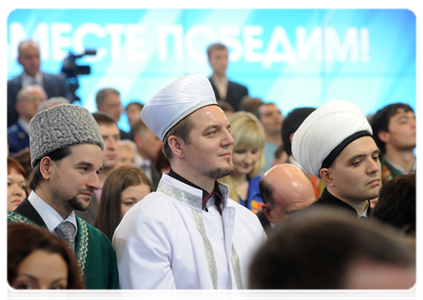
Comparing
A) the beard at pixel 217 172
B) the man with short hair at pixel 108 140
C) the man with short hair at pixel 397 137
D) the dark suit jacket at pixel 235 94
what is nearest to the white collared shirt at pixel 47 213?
the beard at pixel 217 172

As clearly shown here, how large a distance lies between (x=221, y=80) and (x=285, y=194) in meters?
3.92

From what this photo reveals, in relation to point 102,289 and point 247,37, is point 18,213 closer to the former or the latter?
point 102,289

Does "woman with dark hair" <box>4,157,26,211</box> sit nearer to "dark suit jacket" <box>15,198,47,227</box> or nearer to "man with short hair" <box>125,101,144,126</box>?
"dark suit jacket" <box>15,198,47,227</box>

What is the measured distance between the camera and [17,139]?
5.36m

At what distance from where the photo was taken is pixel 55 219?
2295mm

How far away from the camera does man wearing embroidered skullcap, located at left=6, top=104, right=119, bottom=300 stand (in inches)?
90.4

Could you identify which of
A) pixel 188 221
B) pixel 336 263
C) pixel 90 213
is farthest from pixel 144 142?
pixel 336 263

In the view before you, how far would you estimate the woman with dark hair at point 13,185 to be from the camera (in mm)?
3166

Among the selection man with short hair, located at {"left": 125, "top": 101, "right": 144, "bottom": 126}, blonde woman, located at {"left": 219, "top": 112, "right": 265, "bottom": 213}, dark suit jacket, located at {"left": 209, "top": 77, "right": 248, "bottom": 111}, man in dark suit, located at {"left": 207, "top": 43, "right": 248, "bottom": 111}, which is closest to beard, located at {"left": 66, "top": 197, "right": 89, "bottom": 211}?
blonde woman, located at {"left": 219, "top": 112, "right": 265, "bottom": 213}

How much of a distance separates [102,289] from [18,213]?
1.53ft

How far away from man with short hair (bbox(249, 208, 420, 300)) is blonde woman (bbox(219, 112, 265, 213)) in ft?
10.7

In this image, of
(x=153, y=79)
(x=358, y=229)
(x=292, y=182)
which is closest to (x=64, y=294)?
(x=358, y=229)

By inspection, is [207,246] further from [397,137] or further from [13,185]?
[397,137]

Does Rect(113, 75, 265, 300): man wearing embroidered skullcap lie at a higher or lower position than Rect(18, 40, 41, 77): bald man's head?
lower
